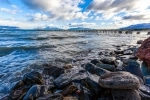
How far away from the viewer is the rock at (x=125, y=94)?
4672 mm

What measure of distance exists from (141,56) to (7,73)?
7.91 metres

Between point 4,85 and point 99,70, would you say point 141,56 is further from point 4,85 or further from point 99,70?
point 4,85

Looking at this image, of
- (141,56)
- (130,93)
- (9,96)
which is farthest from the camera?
(141,56)

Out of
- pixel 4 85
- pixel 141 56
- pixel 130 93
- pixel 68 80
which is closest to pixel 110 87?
pixel 130 93

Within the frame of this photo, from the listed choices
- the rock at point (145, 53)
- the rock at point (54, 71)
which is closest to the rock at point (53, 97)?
the rock at point (54, 71)

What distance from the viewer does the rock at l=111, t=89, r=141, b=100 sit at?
467cm

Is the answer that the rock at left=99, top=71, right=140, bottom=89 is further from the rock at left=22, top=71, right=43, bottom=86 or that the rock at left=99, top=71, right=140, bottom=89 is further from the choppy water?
the choppy water

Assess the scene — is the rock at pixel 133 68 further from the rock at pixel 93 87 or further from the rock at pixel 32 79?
the rock at pixel 32 79

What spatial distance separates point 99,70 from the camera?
748 cm

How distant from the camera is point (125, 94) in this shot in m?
4.77

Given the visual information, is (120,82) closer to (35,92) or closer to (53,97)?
(53,97)

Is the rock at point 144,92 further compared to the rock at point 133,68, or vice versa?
the rock at point 133,68

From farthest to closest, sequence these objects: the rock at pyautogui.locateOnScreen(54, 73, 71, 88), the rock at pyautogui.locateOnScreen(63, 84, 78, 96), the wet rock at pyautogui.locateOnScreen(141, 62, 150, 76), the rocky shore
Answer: the wet rock at pyautogui.locateOnScreen(141, 62, 150, 76)
the rock at pyautogui.locateOnScreen(54, 73, 71, 88)
the rock at pyautogui.locateOnScreen(63, 84, 78, 96)
the rocky shore

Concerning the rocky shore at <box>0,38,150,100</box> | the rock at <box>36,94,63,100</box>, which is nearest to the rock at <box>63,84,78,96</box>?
the rocky shore at <box>0,38,150,100</box>
